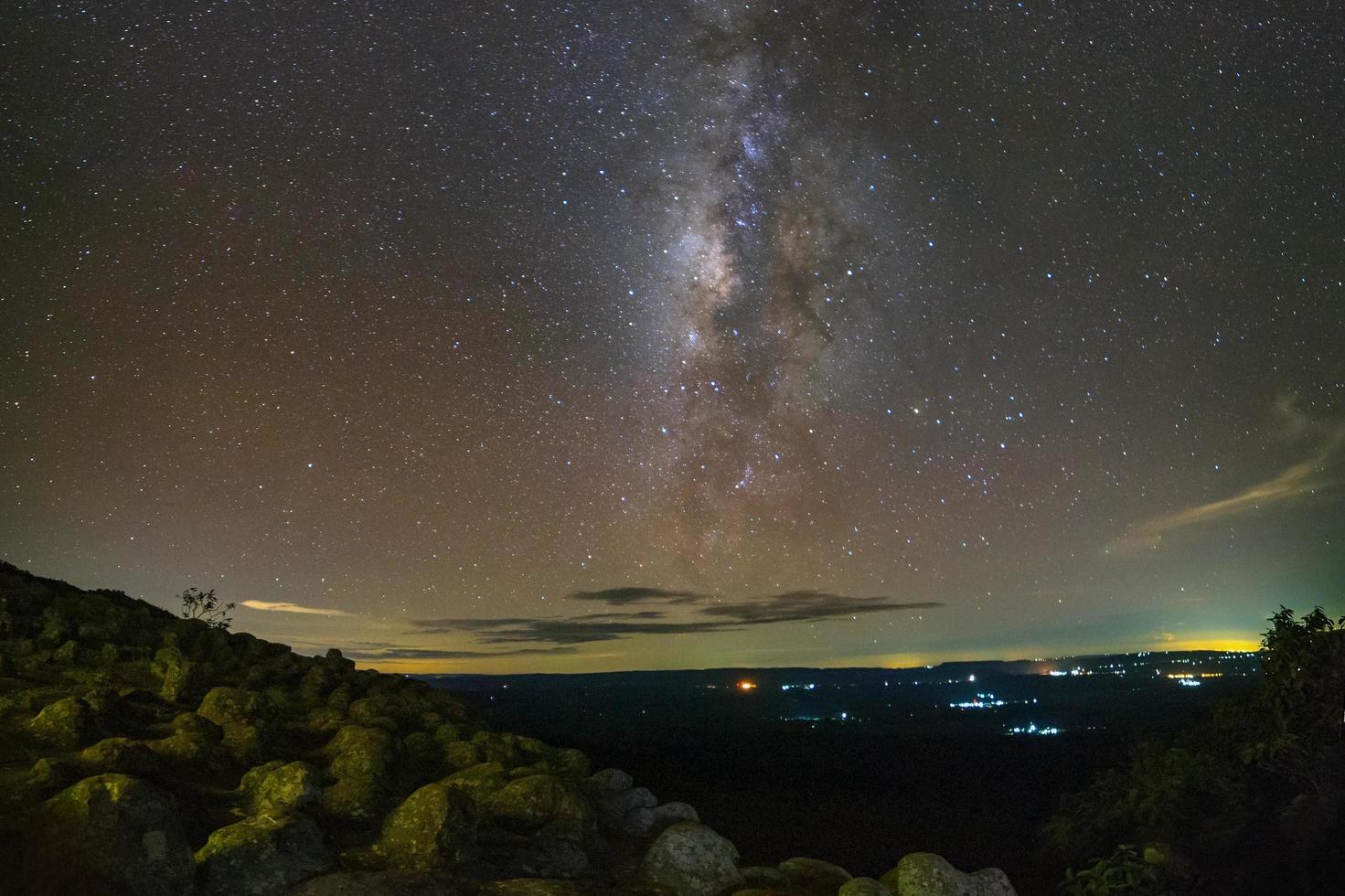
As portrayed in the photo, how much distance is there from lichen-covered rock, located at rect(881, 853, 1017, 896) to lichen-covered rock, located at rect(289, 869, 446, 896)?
541 cm

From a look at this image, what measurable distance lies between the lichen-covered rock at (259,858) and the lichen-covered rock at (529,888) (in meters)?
1.69

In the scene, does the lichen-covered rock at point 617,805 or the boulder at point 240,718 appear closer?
the boulder at point 240,718

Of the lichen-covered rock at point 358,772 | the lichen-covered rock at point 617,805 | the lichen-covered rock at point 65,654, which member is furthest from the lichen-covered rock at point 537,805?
the lichen-covered rock at point 65,654

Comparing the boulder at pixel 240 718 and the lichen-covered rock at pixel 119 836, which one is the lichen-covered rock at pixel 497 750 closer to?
the boulder at pixel 240 718

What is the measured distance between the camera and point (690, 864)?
385 inches

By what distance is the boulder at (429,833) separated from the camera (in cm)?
900

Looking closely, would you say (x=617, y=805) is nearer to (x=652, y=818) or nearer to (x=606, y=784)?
(x=652, y=818)

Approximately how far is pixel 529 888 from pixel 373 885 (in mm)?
1709

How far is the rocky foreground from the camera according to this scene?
23.7 feet

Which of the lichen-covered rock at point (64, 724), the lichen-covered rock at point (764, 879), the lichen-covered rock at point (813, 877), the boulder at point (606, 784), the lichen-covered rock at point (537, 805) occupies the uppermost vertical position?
the lichen-covered rock at point (64, 724)

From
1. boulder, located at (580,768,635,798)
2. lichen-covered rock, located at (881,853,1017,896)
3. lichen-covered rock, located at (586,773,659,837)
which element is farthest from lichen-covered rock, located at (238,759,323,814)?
lichen-covered rock, located at (881,853,1017,896)

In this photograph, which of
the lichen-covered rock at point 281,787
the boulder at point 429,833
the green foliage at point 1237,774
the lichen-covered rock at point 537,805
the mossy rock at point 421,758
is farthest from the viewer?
the green foliage at point 1237,774

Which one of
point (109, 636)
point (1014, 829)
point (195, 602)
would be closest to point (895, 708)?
point (1014, 829)

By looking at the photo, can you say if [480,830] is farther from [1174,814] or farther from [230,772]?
[1174,814]
